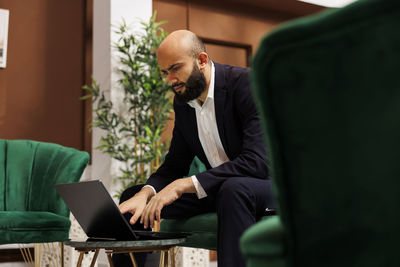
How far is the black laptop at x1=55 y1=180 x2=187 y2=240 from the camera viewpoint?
58.9 inches

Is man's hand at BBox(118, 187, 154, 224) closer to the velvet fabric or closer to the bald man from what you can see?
the bald man

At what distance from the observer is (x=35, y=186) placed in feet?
9.48

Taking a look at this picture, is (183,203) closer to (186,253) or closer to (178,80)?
(178,80)

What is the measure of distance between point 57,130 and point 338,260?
158 inches

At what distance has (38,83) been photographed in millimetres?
4266

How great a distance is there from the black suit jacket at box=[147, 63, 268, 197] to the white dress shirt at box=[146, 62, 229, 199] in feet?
0.08

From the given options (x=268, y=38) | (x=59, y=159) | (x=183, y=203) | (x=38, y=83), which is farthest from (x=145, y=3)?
(x=268, y=38)

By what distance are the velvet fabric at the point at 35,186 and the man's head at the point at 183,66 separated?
97 cm

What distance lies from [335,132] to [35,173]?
2.67 m

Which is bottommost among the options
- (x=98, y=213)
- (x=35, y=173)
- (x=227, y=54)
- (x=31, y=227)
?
(x=31, y=227)

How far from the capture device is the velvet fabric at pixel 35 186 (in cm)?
251

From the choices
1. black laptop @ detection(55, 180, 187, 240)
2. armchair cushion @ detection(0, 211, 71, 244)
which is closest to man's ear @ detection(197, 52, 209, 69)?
black laptop @ detection(55, 180, 187, 240)

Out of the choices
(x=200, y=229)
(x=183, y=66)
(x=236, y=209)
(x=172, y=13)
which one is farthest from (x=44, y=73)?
(x=236, y=209)

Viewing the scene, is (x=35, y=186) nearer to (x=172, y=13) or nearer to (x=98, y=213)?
(x=98, y=213)
